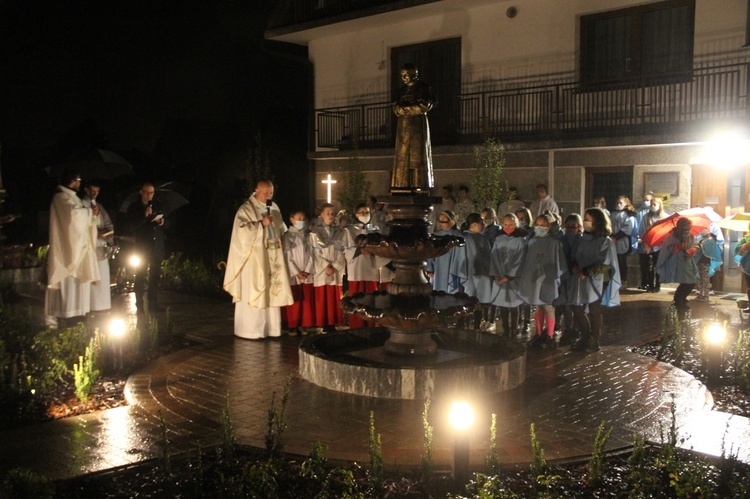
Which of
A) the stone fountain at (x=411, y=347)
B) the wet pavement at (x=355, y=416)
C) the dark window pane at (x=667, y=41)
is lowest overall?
the wet pavement at (x=355, y=416)

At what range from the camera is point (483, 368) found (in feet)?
25.2

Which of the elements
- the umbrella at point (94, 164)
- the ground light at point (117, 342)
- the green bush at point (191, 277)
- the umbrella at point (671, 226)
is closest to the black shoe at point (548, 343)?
the umbrella at point (671, 226)

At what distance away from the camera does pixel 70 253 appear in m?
10.6

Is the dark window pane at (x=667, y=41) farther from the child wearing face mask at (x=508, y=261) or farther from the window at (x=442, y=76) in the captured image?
the child wearing face mask at (x=508, y=261)

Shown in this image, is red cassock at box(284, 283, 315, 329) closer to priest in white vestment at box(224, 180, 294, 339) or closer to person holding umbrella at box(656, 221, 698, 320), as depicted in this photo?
priest in white vestment at box(224, 180, 294, 339)

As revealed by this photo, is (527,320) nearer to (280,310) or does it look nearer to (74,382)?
(280,310)

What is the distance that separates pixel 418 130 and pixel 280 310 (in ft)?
13.4

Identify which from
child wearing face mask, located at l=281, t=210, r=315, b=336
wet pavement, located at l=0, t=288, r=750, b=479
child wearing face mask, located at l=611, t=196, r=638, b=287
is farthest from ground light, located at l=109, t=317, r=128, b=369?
child wearing face mask, located at l=611, t=196, r=638, b=287

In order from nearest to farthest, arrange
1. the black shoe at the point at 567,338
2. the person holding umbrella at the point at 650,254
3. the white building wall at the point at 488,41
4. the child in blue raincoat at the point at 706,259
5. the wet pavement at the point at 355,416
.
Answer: the wet pavement at the point at 355,416 → the black shoe at the point at 567,338 → the child in blue raincoat at the point at 706,259 → the person holding umbrella at the point at 650,254 → the white building wall at the point at 488,41

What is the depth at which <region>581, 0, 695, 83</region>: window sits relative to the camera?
677 inches

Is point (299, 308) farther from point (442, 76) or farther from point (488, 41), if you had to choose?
point (442, 76)

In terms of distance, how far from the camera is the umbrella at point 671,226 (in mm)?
12820

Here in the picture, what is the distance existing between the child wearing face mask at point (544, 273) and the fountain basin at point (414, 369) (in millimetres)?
1130

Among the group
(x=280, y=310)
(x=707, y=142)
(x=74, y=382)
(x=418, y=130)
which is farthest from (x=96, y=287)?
(x=707, y=142)
